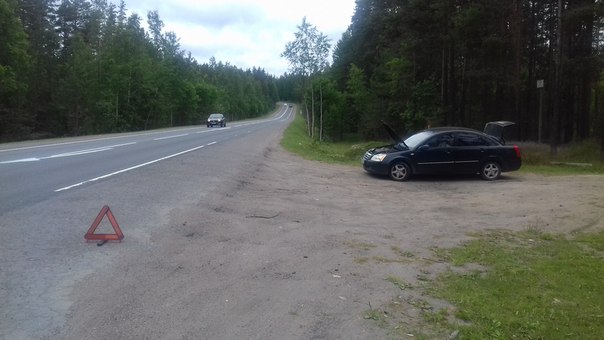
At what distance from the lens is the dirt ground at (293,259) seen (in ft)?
13.7

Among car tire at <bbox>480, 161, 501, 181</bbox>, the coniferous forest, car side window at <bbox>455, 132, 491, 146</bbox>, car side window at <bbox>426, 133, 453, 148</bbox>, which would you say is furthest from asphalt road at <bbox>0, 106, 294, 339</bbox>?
the coniferous forest

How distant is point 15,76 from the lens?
39875 millimetres

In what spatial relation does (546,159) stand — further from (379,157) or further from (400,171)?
(379,157)

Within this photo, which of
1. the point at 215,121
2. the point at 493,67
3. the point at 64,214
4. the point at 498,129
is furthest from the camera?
the point at 215,121

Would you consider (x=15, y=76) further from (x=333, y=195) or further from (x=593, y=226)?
(x=593, y=226)

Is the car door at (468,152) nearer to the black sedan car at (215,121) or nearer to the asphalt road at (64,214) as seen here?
the asphalt road at (64,214)

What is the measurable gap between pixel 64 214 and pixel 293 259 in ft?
12.7

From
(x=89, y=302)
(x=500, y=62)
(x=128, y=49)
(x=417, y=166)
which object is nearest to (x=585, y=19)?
(x=500, y=62)

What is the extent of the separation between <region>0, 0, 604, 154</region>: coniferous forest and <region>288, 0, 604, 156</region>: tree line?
0.37 ft

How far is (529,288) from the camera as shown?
5.39 m

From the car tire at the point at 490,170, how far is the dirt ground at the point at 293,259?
2.46 m

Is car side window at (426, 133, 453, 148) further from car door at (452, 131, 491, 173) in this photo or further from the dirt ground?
the dirt ground

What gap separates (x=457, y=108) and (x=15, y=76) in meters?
35.7

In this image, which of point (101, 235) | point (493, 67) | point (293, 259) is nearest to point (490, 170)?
point (293, 259)
